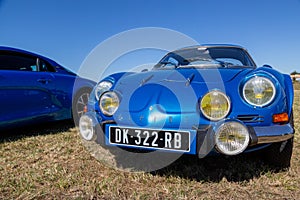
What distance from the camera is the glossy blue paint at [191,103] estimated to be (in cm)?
150

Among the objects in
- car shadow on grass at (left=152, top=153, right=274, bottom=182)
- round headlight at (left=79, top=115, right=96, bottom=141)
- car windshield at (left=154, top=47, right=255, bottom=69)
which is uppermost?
car windshield at (left=154, top=47, right=255, bottom=69)

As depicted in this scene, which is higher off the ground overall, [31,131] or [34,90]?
[34,90]

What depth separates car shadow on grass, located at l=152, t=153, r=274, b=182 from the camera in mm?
1757

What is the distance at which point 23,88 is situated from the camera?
296 centimetres

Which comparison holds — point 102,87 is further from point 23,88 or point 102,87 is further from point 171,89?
point 23,88

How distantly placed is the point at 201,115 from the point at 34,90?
247cm

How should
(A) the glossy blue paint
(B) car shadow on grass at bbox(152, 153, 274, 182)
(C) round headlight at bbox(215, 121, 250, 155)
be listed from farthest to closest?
(B) car shadow on grass at bbox(152, 153, 274, 182) → (A) the glossy blue paint → (C) round headlight at bbox(215, 121, 250, 155)

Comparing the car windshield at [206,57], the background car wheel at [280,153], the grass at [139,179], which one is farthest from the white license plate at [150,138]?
the car windshield at [206,57]

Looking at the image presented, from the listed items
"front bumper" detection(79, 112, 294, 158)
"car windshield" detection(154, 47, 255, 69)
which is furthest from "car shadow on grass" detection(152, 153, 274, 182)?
"car windshield" detection(154, 47, 255, 69)

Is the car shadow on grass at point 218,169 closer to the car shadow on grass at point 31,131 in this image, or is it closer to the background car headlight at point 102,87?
the background car headlight at point 102,87

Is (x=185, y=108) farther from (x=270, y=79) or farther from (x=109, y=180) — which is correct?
(x=109, y=180)

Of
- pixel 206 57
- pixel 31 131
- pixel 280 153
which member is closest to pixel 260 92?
pixel 280 153

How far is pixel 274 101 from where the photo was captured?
1526 mm

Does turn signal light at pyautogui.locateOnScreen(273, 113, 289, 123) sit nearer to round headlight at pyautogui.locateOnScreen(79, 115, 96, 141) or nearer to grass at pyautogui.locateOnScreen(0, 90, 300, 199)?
grass at pyautogui.locateOnScreen(0, 90, 300, 199)
